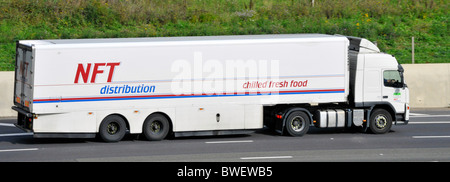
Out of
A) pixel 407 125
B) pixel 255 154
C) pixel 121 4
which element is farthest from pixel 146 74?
pixel 121 4

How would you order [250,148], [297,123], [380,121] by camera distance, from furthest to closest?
[380,121] < [297,123] < [250,148]

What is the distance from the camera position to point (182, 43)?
66.9 ft

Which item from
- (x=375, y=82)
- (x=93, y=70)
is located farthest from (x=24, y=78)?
(x=375, y=82)

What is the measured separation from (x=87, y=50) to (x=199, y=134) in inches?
159

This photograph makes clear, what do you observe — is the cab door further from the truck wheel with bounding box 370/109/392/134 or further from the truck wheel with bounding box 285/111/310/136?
the truck wheel with bounding box 285/111/310/136

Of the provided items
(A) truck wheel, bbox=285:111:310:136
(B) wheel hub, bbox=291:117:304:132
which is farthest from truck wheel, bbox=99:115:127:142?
(B) wheel hub, bbox=291:117:304:132

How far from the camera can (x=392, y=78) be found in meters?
22.5

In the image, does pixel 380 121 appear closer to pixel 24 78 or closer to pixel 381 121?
pixel 381 121

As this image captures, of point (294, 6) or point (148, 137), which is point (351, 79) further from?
point (294, 6)

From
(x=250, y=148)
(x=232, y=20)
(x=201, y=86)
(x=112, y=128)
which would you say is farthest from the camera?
(x=232, y=20)

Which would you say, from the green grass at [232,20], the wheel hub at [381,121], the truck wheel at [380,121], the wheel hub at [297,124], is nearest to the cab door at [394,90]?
the truck wheel at [380,121]

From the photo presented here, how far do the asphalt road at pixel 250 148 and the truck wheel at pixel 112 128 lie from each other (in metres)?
0.24

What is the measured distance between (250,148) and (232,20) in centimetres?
1906

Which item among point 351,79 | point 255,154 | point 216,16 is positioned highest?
point 216,16
